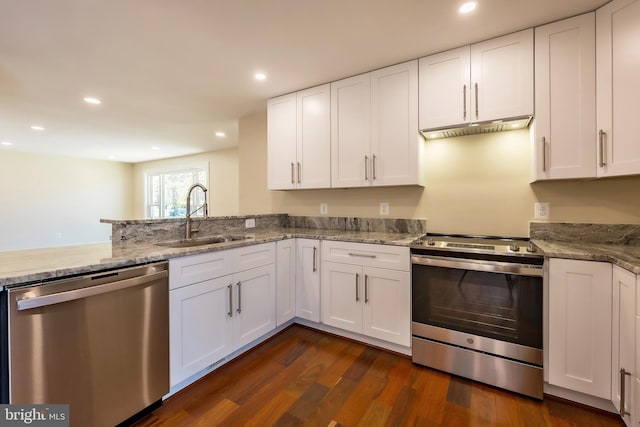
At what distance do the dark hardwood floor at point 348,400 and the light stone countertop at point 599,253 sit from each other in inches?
34.9

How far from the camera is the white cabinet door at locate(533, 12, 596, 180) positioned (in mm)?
1677

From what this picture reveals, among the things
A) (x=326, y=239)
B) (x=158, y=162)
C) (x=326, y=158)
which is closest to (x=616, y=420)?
(x=326, y=239)

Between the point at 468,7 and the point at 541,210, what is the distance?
4.96ft

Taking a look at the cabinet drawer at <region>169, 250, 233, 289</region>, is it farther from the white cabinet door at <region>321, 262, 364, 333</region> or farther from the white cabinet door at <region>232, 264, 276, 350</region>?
the white cabinet door at <region>321, 262, 364, 333</region>

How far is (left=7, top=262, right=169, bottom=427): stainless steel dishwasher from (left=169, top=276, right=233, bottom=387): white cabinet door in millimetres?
60

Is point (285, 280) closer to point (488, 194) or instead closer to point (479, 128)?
point (488, 194)

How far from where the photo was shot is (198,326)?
68.1 inches

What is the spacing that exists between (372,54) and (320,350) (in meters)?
2.41

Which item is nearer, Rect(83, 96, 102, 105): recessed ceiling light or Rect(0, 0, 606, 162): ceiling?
Rect(0, 0, 606, 162): ceiling

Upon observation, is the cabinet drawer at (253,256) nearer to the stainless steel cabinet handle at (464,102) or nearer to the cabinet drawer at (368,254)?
the cabinet drawer at (368,254)

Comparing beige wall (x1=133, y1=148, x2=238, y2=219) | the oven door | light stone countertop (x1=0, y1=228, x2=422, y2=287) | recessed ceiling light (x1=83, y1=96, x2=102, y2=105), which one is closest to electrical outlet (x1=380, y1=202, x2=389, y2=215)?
the oven door

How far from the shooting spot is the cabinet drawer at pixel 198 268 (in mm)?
1603

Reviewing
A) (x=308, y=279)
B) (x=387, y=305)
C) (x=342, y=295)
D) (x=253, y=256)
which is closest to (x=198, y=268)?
(x=253, y=256)

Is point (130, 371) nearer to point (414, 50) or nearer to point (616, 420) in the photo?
point (616, 420)
